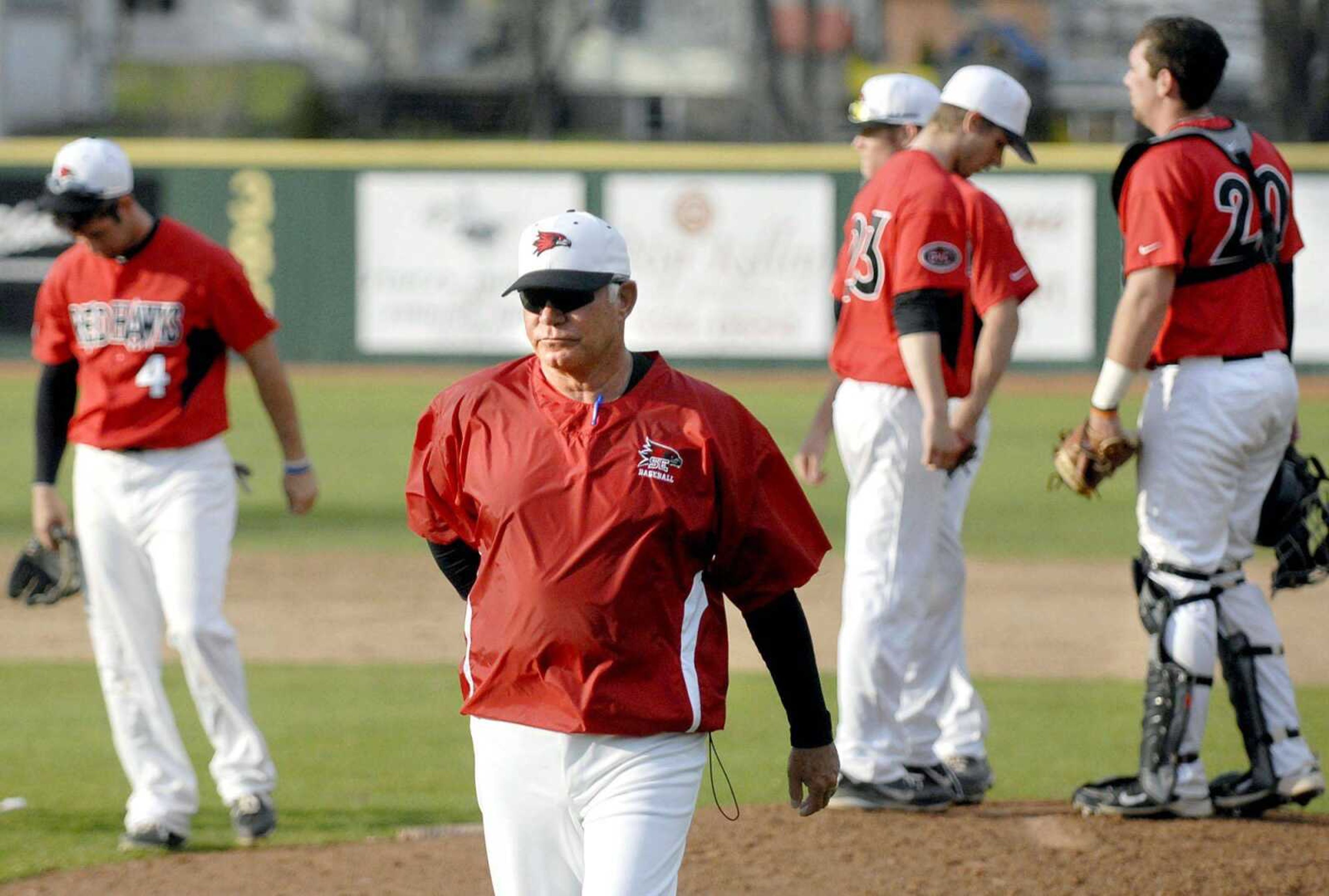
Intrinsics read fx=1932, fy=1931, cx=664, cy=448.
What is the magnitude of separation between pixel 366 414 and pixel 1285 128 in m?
16.8

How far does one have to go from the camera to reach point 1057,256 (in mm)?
22516

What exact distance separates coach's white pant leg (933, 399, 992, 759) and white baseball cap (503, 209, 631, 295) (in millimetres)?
2438

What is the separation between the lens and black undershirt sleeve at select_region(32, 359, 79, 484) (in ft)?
20.3

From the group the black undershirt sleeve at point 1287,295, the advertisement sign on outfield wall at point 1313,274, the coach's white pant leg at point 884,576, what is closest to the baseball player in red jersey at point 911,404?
the coach's white pant leg at point 884,576

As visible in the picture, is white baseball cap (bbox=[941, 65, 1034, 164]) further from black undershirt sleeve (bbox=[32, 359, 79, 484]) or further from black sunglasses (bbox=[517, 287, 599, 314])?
black undershirt sleeve (bbox=[32, 359, 79, 484])

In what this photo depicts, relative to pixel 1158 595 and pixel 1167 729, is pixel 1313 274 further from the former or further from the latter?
pixel 1167 729

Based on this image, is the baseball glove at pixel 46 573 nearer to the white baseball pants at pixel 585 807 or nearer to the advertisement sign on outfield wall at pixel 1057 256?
the white baseball pants at pixel 585 807

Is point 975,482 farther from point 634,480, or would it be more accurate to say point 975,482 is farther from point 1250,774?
point 634,480

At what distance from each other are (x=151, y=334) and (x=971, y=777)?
2920 mm

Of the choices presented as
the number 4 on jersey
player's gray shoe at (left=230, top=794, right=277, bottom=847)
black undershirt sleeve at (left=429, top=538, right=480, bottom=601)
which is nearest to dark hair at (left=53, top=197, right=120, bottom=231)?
the number 4 on jersey

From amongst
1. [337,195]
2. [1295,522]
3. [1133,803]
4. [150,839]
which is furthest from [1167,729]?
[337,195]

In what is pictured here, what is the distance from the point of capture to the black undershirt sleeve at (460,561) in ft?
13.1

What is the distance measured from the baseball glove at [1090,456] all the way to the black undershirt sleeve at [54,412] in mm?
3114

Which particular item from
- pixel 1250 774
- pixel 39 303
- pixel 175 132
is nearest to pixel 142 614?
pixel 39 303
